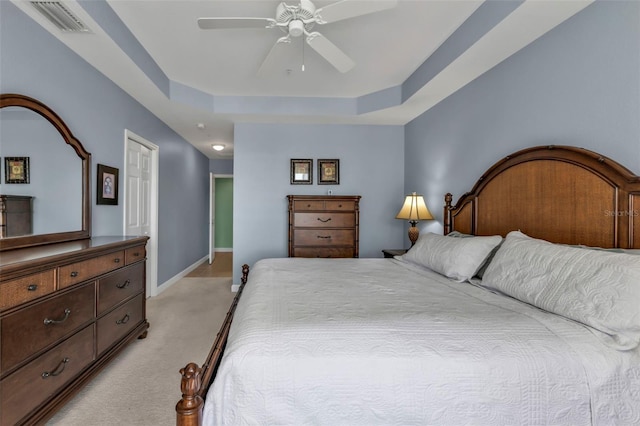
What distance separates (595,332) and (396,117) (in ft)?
11.4

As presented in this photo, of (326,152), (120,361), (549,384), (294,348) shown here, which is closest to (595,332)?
(549,384)

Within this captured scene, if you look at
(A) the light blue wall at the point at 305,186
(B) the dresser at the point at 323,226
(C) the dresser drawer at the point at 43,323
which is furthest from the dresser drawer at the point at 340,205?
(C) the dresser drawer at the point at 43,323

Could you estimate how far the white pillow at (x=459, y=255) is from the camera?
201 cm

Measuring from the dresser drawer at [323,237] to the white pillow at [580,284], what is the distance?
2.40m

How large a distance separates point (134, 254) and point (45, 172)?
86 centimetres

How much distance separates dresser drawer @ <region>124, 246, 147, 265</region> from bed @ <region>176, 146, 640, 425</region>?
146 cm

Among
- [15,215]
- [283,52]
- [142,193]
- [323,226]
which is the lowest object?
[323,226]

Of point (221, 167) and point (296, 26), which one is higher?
point (296, 26)

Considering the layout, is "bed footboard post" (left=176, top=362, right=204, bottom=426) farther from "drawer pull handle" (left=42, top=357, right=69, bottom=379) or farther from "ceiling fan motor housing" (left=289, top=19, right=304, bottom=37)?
"ceiling fan motor housing" (left=289, top=19, right=304, bottom=37)

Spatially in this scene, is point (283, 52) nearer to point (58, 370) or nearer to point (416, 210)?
point (416, 210)

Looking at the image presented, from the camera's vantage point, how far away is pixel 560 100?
201cm

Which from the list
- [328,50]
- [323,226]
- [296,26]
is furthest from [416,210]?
[296,26]

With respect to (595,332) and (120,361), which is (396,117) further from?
(120,361)

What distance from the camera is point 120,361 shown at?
94.0 inches
